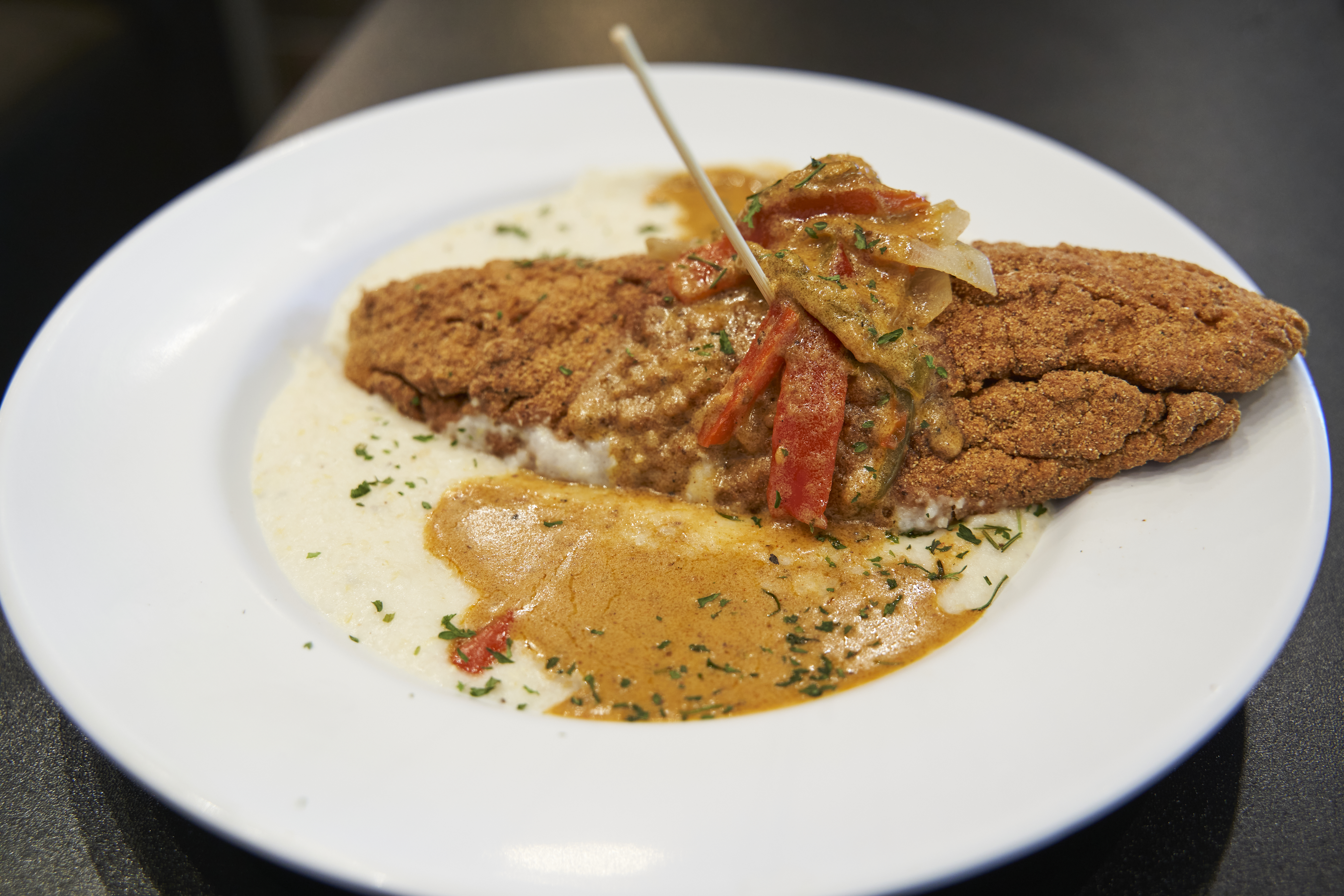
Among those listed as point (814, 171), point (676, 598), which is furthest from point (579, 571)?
point (814, 171)

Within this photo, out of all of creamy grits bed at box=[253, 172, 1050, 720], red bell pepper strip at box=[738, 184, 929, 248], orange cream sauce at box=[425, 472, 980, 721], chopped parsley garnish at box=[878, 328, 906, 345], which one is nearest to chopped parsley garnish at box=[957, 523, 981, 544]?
creamy grits bed at box=[253, 172, 1050, 720]

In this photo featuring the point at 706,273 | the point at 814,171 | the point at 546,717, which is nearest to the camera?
the point at 546,717

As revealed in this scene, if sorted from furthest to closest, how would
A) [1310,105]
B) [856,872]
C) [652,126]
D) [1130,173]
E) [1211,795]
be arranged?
[1310,105] < [1130,173] < [652,126] < [1211,795] < [856,872]

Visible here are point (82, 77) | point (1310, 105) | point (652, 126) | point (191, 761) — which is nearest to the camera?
point (191, 761)

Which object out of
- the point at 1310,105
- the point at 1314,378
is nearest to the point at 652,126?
the point at 1314,378

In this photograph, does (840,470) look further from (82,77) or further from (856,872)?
(82,77)

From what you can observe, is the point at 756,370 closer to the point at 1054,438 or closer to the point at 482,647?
the point at 1054,438

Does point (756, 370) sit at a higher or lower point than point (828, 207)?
lower
